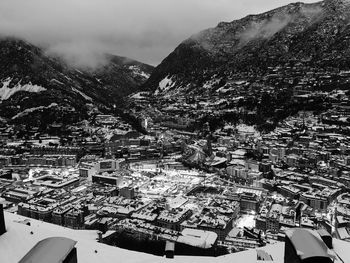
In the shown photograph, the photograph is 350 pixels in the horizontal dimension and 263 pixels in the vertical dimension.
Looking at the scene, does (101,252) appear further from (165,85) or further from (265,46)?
(165,85)

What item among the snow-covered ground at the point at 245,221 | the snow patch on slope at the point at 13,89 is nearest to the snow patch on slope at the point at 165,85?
the snow patch on slope at the point at 13,89

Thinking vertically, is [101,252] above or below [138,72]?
below

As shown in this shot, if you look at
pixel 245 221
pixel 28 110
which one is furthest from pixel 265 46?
pixel 245 221

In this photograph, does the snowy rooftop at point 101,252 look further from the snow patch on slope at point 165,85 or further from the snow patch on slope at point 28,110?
the snow patch on slope at point 165,85

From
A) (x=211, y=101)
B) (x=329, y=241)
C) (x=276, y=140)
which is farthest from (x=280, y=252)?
(x=211, y=101)

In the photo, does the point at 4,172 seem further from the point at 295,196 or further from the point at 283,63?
the point at 283,63

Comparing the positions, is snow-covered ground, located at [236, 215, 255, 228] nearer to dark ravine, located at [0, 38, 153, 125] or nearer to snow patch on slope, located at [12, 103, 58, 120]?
dark ravine, located at [0, 38, 153, 125]
